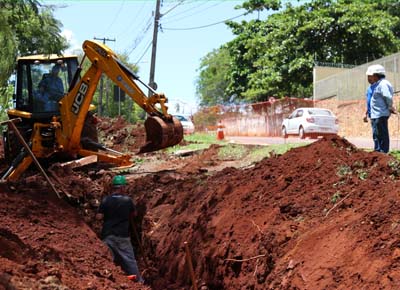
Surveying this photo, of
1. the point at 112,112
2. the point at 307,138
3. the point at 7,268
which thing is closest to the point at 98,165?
the point at 7,268

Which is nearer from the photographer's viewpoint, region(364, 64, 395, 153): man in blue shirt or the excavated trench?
the excavated trench

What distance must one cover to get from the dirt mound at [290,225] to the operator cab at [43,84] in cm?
480

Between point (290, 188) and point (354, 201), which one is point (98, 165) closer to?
point (290, 188)

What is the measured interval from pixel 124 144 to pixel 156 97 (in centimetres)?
1127

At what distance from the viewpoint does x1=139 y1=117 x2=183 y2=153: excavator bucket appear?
11.8 meters

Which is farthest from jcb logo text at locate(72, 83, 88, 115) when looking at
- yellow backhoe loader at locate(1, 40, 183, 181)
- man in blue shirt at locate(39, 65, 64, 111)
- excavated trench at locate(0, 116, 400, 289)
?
excavated trench at locate(0, 116, 400, 289)

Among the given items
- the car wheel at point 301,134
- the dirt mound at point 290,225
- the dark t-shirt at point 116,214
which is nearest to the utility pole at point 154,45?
the car wheel at point 301,134

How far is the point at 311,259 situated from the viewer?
5.66 meters

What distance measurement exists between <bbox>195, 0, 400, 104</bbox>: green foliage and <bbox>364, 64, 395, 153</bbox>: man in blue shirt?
26.9 meters

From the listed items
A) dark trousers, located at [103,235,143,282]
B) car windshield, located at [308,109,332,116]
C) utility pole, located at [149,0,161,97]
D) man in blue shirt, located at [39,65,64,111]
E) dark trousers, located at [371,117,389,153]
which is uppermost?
utility pole, located at [149,0,161,97]

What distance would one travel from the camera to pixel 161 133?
38.6ft

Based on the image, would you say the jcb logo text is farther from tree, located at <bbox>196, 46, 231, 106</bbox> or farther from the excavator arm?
tree, located at <bbox>196, 46, 231, 106</bbox>

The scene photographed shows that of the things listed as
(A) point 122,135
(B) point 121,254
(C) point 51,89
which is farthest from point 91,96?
(A) point 122,135

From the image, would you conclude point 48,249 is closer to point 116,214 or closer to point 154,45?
point 116,214
